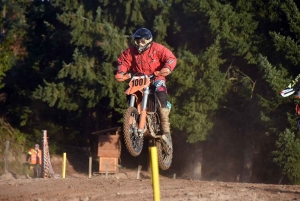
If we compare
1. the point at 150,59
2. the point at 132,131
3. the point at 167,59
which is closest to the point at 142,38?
the point at 150,59

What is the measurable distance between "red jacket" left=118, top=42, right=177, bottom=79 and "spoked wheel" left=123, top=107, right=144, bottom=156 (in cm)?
91

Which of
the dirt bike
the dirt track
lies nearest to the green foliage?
the dirt track

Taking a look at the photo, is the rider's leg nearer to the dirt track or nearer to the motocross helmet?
the motocross helmet

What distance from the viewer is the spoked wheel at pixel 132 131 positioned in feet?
34.3

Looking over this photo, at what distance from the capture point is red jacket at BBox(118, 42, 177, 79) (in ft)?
36.3

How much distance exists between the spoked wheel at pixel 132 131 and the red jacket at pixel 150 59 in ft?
2.97

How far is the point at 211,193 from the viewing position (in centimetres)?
1060

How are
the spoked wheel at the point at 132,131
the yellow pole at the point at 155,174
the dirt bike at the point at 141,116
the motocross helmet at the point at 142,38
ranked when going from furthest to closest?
the motocross helmet at the point at 142,38
the dirt bike at the point at 141,116
the spoked wheel at the point at 132,131
the yellow pole at the point at 155,174

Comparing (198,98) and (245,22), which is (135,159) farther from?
(245,22)

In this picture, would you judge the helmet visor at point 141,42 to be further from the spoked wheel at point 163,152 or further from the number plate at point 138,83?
the spoked wheel at point 163,152

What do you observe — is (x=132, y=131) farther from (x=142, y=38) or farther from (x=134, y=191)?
(x=142, y=38)

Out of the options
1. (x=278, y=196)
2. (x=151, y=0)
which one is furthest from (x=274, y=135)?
(x=278, y=196)

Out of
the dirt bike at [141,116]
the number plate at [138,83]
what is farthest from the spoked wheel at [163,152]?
the number plate at [138,83]

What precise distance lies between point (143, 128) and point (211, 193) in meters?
1.66
